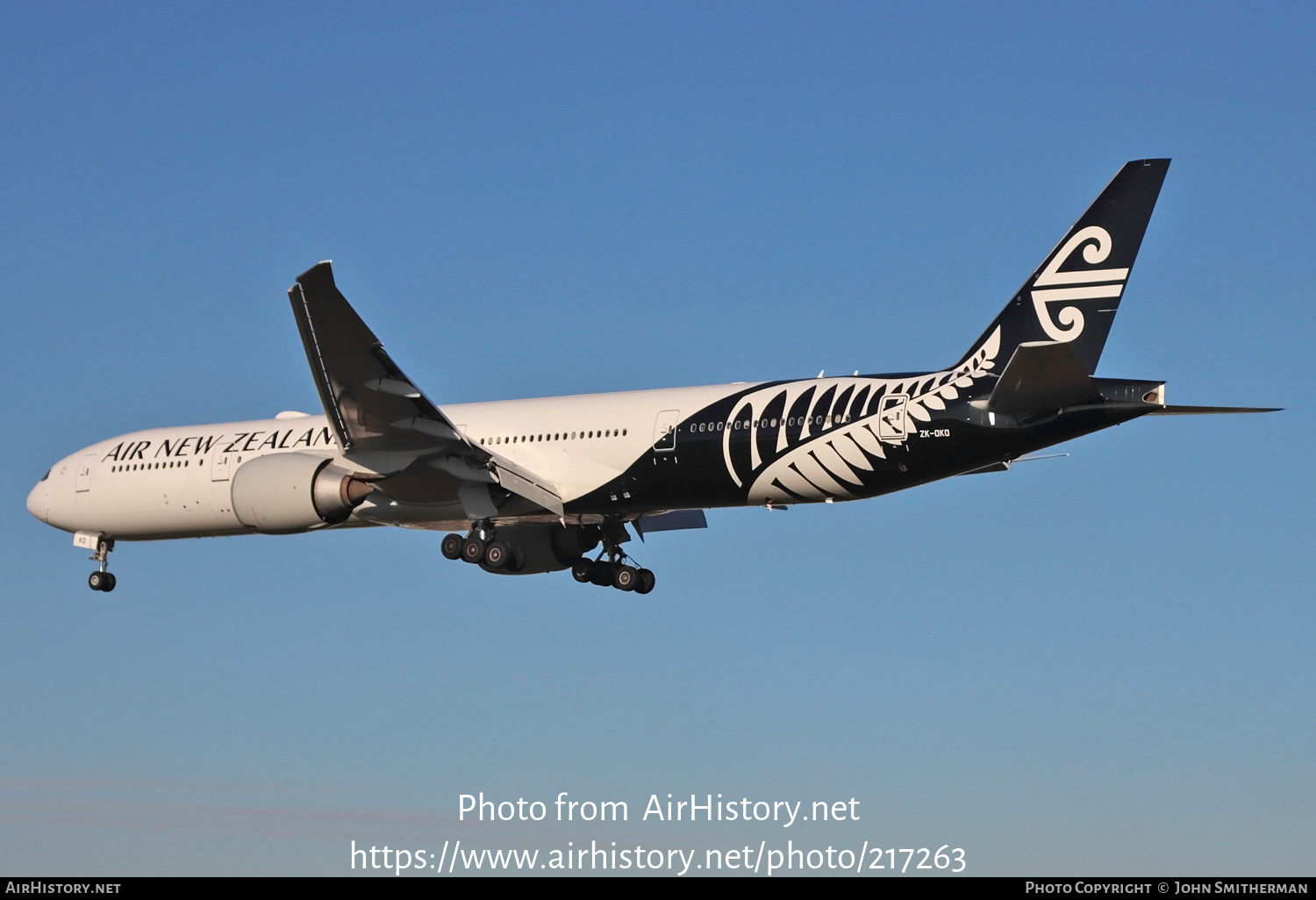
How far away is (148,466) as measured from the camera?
110 feet

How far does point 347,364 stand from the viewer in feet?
89.9

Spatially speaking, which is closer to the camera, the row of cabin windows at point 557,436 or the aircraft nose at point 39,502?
the row of cabin windows at point 557,436

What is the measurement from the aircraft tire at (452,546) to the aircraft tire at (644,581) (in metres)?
4.00

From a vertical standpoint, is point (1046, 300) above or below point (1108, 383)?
above

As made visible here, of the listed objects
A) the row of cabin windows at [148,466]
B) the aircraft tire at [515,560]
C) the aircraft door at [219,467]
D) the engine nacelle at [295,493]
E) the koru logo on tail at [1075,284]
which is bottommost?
the engine nacelle at [295,493]

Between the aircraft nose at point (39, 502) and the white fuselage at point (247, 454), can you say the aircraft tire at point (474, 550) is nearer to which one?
the white fuselage at point (247, 454)

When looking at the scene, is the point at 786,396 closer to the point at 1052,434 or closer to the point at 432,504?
the point at 1052,434

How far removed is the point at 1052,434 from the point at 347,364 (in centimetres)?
1210

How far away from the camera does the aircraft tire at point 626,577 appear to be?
3316cm

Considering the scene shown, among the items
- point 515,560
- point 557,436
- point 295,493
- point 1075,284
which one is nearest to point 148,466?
point 295,493

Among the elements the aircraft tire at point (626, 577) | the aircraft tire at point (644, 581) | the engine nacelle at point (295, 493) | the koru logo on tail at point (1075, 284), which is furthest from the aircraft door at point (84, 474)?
the koru logo on tail at point (1075, 284)

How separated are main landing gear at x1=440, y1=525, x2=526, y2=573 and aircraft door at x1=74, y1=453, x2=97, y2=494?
28.3 ft

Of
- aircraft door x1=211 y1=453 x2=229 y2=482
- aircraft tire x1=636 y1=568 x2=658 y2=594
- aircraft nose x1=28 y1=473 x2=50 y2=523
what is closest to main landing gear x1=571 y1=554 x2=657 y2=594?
aircraft tire x1=636 y1=568 x2=658 y2=594

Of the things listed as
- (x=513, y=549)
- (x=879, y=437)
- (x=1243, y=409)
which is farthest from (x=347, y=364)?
(x=1243, y=409)
